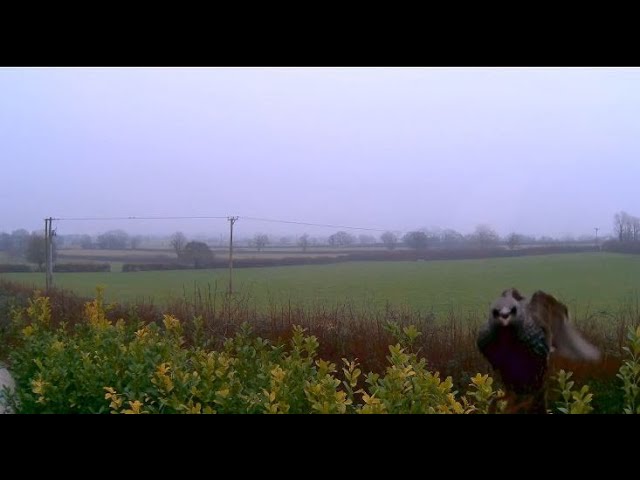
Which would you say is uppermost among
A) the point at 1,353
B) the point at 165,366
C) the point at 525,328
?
the point at 525,328

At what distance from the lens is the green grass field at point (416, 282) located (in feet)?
16.4

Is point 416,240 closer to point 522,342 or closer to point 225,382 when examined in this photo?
point 225,382

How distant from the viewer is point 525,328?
7.49 ft

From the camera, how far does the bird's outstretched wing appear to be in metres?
2.41

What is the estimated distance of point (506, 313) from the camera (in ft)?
7.32

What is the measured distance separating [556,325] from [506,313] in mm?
510

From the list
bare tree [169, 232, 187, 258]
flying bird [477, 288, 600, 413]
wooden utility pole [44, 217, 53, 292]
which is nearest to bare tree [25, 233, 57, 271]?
wooden utility pole [44, 217, 53, 292]

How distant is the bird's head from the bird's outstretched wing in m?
0.08
